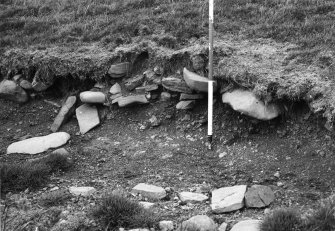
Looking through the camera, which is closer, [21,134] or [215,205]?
[215,205]

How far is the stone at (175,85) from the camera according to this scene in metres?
8.24

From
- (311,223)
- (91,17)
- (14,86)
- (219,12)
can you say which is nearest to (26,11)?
(91,17)

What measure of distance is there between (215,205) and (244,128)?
1.98m

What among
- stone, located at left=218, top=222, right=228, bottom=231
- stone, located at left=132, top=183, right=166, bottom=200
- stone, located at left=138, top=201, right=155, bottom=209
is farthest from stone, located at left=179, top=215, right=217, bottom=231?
stone, located at left=132, top=183, right=166, bottom=200

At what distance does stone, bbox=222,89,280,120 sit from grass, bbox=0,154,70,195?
307 centimetres

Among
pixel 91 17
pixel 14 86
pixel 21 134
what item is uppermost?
pixel 91 17

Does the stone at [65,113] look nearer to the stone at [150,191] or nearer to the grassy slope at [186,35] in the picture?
the grassy slope at [186,35]

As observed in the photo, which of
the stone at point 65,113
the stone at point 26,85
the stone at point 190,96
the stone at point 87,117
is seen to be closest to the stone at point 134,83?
the stone at point 87,117

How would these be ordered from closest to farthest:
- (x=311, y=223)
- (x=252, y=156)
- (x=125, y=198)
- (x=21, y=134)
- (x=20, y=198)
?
(x=311, y=223), (x=125, y=198), (x=20, y=198), (x=252, y=156), (x=21, y=134)

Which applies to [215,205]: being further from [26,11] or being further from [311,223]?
[26,11]

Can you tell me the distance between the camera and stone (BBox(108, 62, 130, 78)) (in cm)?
901

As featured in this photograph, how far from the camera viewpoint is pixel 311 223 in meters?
5.00

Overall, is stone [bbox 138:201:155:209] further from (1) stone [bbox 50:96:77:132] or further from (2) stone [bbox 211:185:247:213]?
(1) stone [bbox 50:96:77:132]

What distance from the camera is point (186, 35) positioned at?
9117 millimetres
